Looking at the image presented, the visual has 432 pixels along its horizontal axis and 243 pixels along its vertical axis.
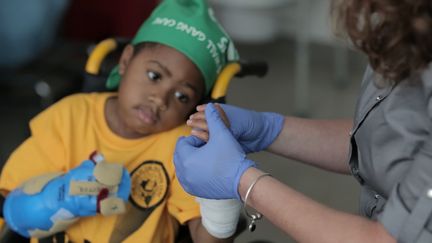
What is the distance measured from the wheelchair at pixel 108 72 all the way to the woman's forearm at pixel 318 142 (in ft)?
0.57

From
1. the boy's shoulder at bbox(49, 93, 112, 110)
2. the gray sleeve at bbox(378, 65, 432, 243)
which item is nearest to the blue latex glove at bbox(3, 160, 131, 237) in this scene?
the boy's shoulder at bbox(49, 93, 112, 110)

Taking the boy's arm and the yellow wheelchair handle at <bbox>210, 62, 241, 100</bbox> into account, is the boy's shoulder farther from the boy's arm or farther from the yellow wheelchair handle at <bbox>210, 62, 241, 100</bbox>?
the boy's arm

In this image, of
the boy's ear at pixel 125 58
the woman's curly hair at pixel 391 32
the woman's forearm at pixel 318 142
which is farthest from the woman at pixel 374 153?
the boy's ear at pixel 125 58

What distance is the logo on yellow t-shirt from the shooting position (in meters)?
1.38

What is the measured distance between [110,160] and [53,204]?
0.70 ft

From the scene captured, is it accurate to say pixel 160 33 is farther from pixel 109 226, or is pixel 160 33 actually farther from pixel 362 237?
pixel 362 237

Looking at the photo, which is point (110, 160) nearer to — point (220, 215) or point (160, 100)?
point (160, 100)

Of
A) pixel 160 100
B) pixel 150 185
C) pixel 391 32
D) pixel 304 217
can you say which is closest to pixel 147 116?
pixel 160 100

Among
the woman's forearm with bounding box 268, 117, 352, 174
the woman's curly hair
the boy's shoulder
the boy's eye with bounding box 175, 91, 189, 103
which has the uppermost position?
the woman's curly hair

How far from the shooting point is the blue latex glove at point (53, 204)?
126 cm

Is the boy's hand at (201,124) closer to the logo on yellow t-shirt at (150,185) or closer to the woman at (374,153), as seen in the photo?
the woman at (374,153)

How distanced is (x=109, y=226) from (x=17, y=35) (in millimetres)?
1278

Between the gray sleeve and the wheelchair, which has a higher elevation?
the gray sleeve

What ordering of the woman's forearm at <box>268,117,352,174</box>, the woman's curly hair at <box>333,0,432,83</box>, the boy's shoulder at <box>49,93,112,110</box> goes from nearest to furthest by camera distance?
1. the woman's curly hair at <box>333,0,432,83</box>
2. the woman's forearm at <box>268,117,352,174</box>
3. the boy's shoulder at <box>49,93,112,110</box>
